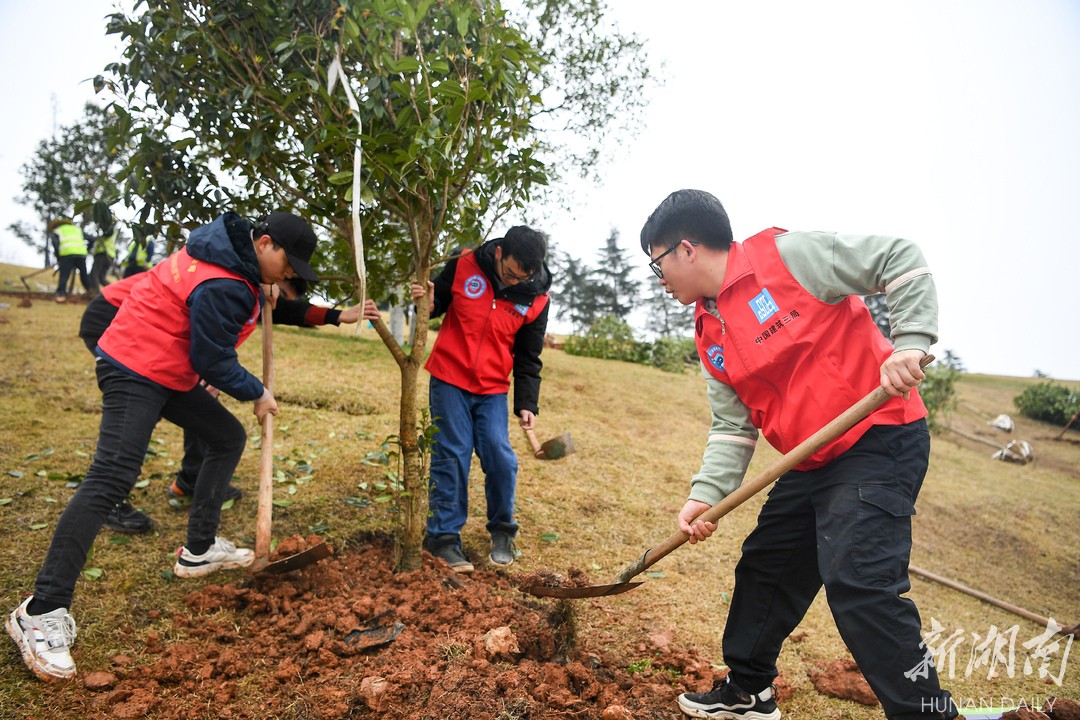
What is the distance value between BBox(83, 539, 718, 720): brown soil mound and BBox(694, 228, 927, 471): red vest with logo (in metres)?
1.24

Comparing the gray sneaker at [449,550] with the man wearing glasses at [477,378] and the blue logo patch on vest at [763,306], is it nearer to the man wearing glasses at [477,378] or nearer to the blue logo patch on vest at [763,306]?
the man wearing glasses at [477,378]

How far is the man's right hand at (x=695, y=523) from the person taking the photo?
2.37 metres

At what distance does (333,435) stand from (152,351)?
2887 mm

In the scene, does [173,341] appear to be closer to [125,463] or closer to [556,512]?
[125,463]

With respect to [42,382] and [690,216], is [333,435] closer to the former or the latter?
[42,382]

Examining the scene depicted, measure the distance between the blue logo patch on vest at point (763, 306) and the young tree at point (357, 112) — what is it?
55.1 inches

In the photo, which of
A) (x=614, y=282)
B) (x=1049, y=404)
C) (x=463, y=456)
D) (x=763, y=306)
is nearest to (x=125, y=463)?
(x=463, y=456)

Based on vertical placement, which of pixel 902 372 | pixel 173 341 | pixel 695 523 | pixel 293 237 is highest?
pixel 293 237

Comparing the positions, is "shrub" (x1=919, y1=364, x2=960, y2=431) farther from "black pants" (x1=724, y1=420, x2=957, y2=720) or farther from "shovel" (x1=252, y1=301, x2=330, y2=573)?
"shovel" (x1=252, y1=301, x2=330, y2=573)

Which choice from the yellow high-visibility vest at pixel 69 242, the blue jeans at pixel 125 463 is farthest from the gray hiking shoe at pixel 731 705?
the yellow high-visibility vest at pixel 69 242

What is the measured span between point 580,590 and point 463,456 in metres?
1.18

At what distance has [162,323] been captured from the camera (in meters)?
2.85

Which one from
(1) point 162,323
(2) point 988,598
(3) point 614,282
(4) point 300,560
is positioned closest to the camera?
(1) point 162,323

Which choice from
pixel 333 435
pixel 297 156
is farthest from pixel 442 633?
pixel 333 435
